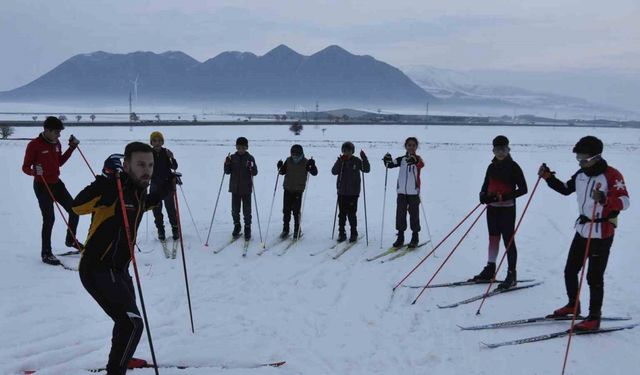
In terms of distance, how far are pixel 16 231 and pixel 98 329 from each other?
4987 mm

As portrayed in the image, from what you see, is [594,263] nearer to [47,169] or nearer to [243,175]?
[243,175]

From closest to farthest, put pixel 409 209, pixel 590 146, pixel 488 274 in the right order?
pixel 590 146, pixel 488 274, pixel 409 209

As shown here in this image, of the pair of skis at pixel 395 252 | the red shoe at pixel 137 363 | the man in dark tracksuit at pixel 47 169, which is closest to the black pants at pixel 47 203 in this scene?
the man in dark tracksuit at pixel 47 169

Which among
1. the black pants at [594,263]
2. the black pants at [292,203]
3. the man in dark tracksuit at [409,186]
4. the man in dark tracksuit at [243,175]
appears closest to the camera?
the black pants at [594,263]

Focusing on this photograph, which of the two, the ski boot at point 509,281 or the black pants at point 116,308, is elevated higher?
the black pants at point 116,308

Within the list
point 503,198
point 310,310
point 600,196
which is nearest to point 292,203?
point 310,310

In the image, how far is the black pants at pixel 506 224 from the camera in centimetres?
576

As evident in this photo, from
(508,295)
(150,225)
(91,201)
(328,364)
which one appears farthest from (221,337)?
(150,225)

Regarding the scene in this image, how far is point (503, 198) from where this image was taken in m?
5.71

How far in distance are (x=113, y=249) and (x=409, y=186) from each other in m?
5.20

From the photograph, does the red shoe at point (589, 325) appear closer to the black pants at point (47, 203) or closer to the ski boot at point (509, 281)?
the ski boot at point (509, 281)

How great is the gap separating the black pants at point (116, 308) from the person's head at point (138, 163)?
66cm

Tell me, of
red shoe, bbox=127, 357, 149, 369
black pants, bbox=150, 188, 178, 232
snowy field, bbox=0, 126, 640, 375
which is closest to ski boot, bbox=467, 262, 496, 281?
snowy field, bbox=0, 126, 640, 375

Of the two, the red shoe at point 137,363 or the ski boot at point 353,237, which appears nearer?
the red shoe at point 137,363
